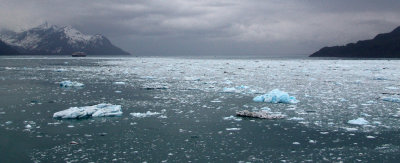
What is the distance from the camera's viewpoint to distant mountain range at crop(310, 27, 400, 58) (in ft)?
432

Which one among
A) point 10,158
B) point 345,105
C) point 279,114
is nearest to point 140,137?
point 10,158

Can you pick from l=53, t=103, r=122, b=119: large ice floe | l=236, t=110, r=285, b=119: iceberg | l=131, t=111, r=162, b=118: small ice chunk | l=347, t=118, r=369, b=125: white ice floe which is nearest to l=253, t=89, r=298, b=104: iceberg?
l=236, t=110, r=285, b=119: iceberg

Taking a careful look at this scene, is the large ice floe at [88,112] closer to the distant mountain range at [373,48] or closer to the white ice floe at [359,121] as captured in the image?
the white ice floe at [359,121]

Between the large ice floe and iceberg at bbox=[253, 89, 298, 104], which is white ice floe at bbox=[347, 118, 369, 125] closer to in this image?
iceberg at bbox=[253, 89, 298, 104]

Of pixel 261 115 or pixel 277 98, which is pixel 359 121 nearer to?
pixel 261 115

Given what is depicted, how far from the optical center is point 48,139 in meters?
7.62

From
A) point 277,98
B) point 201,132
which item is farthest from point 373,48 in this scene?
point 201,132

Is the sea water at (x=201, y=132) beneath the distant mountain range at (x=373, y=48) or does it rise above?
beneath

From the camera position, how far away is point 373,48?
141 meters

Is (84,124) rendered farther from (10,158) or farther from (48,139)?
(10,158)

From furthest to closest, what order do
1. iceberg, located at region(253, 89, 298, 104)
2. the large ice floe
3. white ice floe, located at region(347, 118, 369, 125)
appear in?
iceberg, located at region(253, 89, 298, 104) < the large ice floe < white ice floe, located at region(347, 118, 369, 125)

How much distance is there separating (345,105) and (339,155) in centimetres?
643

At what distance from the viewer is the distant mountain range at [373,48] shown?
432 ft

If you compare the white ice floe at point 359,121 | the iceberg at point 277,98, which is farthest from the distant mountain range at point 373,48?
the white ice floe at point 359,121
